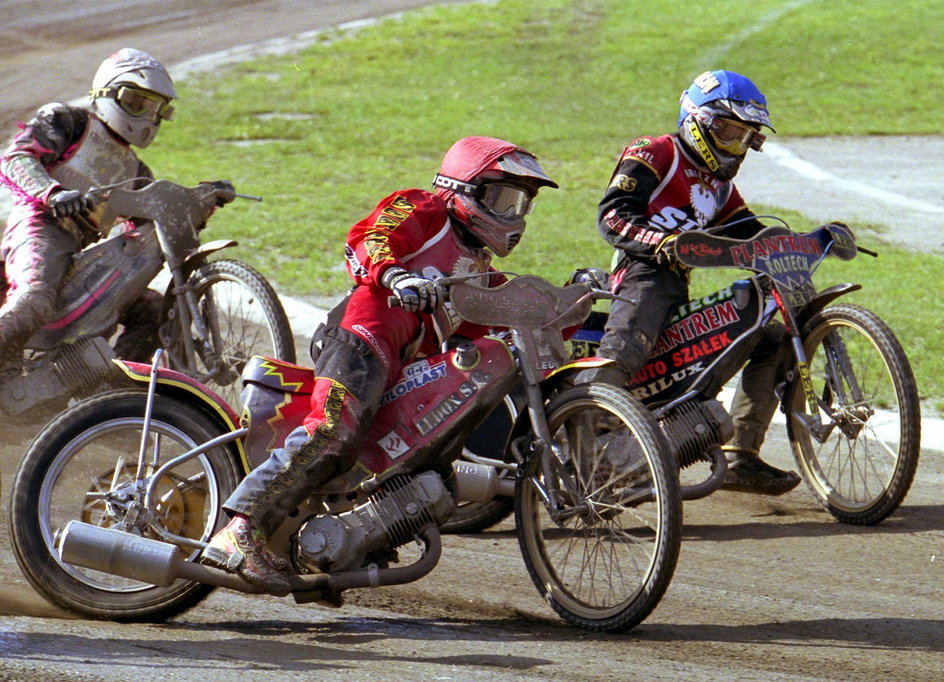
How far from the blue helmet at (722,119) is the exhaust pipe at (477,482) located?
6.73ft

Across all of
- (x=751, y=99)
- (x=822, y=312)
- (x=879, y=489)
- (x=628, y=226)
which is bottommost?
(x=879, y=489)

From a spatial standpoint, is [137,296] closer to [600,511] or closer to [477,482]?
[477,482]

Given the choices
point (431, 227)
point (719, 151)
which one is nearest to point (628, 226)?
point (719, 151)

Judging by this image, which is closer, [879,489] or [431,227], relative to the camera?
[431,227]

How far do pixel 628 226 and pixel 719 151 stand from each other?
639 mm

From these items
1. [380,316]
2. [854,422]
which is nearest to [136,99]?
[380,316]

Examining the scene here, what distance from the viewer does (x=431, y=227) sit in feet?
18.7

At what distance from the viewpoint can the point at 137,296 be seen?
26.1ft

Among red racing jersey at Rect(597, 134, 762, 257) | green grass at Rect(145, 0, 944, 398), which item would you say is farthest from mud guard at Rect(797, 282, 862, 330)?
green grass at Rect(145, 0, 944, 398)

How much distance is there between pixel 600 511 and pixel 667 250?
1.80 meters

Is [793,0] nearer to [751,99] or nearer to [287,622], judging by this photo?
[751,99]

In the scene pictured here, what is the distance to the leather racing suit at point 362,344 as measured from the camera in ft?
17.3

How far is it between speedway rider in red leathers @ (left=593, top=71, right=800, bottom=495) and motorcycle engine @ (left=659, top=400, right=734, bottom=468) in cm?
35

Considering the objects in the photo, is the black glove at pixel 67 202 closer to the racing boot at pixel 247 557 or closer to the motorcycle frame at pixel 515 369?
the motorcycle frame at pixel 515 369
